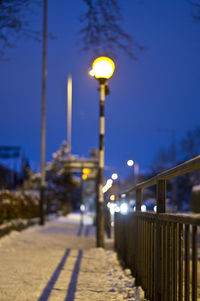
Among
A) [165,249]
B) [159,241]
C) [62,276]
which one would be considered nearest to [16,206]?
[62,276]

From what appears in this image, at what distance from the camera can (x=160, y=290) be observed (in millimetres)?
4152

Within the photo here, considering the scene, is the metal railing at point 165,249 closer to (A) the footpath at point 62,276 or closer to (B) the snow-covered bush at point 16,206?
(A) the footpath at point 62,276

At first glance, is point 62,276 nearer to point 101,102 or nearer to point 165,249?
point 165,249

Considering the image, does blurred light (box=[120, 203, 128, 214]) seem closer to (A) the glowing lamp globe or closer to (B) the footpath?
(B) the footpath

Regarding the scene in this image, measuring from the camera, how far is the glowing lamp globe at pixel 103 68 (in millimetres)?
10172

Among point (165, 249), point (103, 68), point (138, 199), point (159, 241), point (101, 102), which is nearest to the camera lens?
point (165, 249)

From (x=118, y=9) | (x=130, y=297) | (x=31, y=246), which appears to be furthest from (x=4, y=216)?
(x=130, y=297)

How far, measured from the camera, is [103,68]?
10.3m

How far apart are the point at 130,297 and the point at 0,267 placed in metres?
2.69

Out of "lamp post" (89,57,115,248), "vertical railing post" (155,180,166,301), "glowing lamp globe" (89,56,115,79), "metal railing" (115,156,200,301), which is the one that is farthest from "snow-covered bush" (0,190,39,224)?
"vertical railing post" (155,180,166,301)

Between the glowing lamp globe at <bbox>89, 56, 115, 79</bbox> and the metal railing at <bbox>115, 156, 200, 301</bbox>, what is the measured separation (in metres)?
4.84

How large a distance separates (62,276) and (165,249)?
3.09 meters

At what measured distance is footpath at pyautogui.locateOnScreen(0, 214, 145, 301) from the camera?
17.2 ft

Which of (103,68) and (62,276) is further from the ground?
(103,68)
